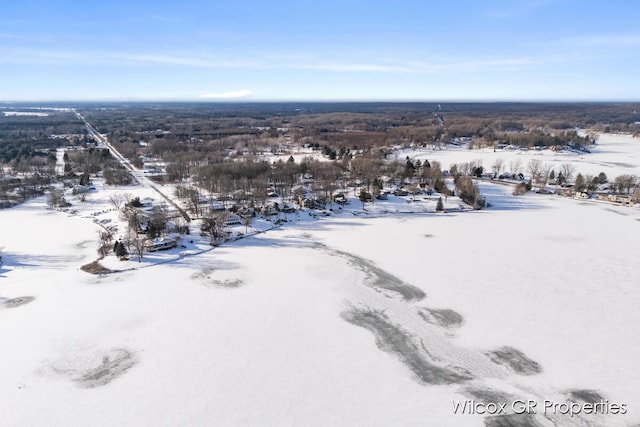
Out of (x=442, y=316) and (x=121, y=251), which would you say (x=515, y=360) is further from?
(x=121, y=251)

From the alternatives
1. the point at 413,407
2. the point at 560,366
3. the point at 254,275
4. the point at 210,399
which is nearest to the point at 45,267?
the point at 254,275

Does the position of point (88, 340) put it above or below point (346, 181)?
below

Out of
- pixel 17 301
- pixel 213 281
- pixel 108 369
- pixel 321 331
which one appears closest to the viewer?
pixel 108 369

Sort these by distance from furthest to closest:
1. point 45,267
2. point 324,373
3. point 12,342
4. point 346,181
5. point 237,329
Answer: point 346,181
point 45,267
point 237,329
point 12,342
point 324,373

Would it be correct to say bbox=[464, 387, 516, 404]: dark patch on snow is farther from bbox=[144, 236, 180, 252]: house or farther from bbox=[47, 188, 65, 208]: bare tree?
bbox=[47, 188, 65, 208]: bare tree

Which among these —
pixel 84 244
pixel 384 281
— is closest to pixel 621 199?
pixel 384 281

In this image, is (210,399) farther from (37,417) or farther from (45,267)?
(45,267)

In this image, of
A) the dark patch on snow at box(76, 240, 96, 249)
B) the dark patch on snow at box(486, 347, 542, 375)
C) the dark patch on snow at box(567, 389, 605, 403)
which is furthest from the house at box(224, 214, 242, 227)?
the dark patch on snow at box(567, 389, 605, 403)

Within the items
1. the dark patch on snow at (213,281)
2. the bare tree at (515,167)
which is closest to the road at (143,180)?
the dark patch on snow at (213,281)
